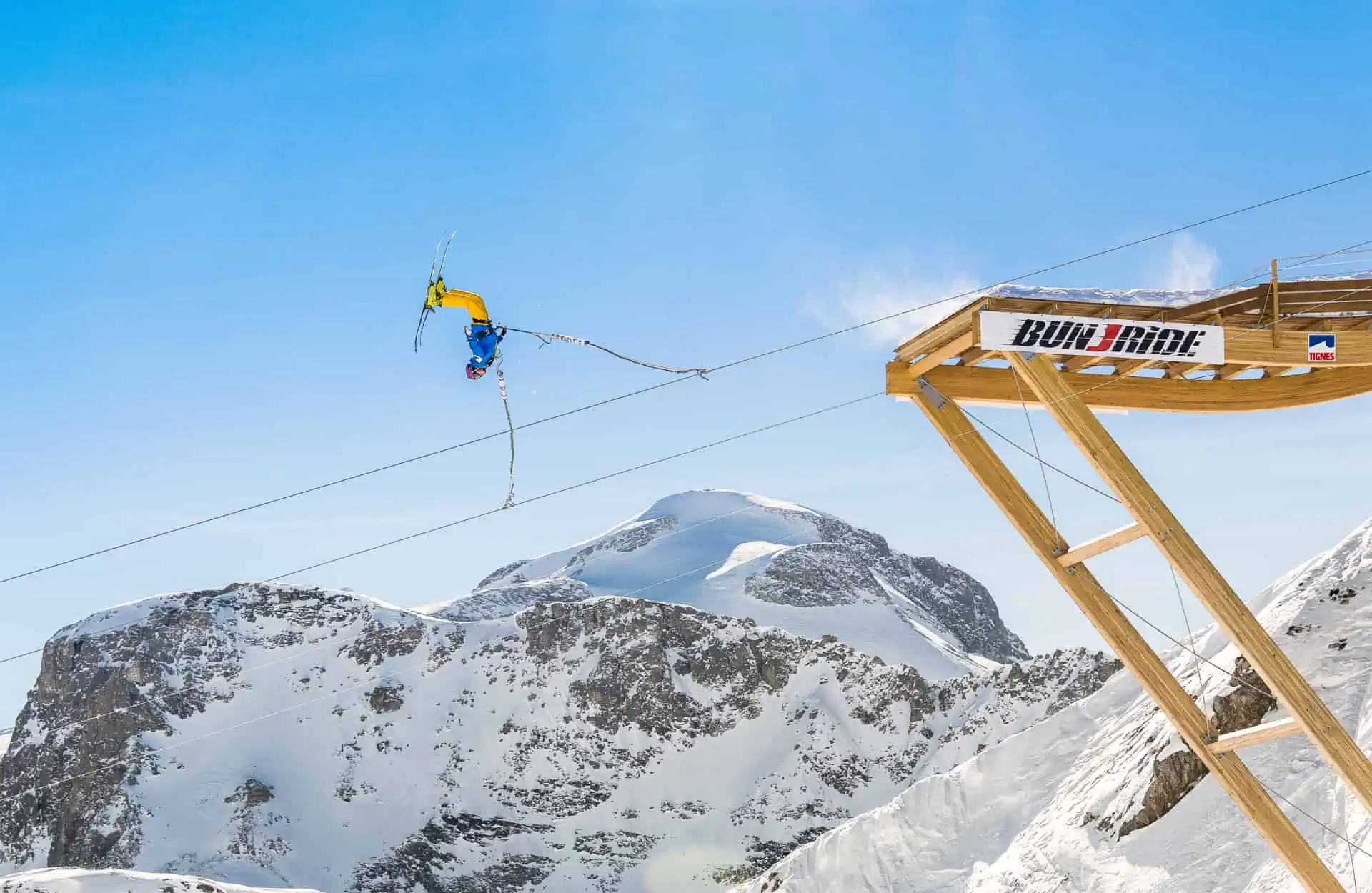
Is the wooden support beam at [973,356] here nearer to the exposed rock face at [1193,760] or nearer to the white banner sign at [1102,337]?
the white banner sign at [1102,337]

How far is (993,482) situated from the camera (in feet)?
47.9

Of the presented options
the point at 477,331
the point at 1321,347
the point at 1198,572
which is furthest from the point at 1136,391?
the point at 477,331

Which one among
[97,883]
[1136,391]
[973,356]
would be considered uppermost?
[97,883]

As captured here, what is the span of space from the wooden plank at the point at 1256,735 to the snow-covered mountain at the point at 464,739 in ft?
295

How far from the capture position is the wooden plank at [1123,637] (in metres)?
14.3

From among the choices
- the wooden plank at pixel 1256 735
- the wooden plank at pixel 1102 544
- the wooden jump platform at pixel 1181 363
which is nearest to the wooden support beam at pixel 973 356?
the wooden jump platform at pixel 1181 363

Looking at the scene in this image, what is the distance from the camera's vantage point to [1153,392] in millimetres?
15211

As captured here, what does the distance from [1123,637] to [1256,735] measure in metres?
1.95

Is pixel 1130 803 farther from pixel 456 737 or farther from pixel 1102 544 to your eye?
pixel 456 737

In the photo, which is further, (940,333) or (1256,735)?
(940,333)

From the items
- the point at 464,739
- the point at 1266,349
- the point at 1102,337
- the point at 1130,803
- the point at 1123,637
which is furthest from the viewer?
the point at 464,739

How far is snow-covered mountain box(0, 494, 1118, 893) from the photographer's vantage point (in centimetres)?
10731

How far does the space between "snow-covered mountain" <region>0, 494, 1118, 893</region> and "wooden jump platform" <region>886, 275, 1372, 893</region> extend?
89.8 metres

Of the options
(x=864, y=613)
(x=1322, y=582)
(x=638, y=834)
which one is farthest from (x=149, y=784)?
(x=1322, y=582)
